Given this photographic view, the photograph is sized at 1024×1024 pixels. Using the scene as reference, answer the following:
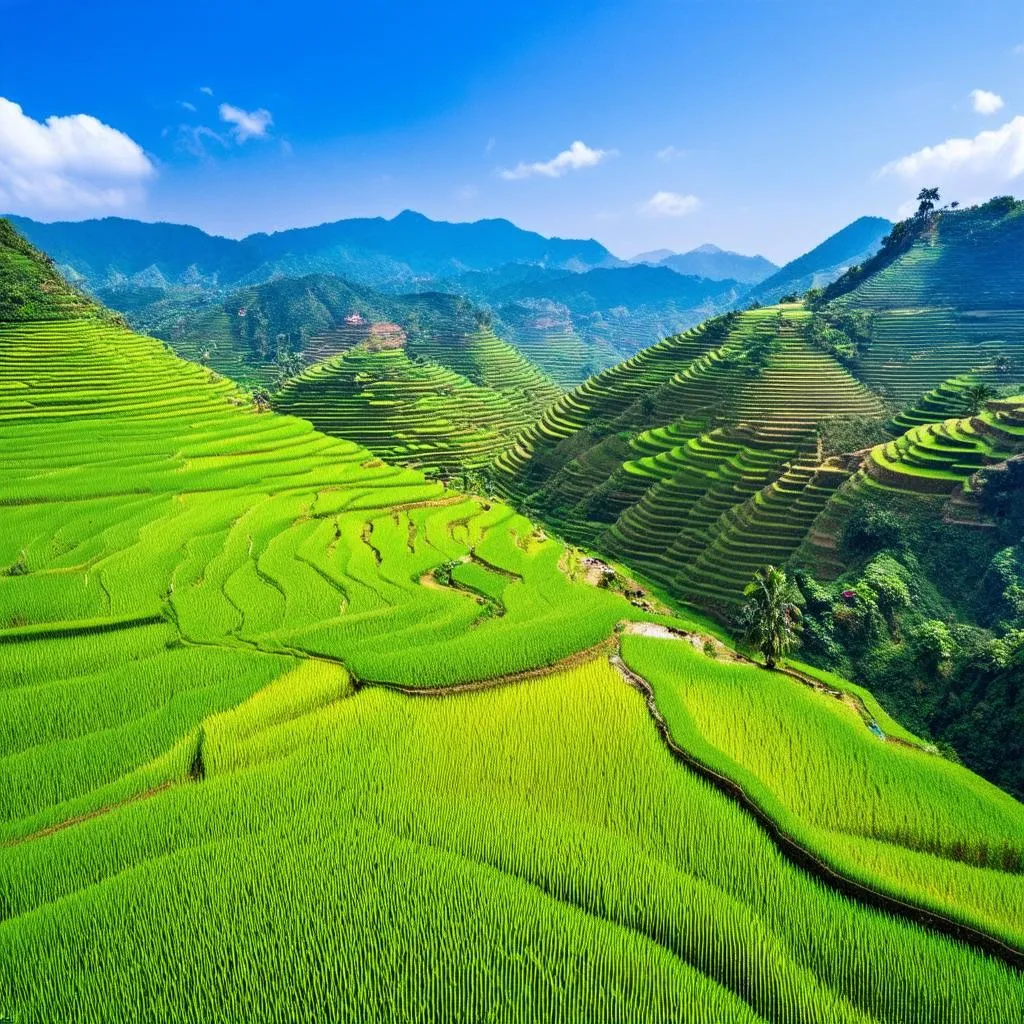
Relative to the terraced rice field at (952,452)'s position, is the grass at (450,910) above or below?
below

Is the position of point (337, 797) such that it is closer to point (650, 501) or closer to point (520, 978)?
point (520, 978)

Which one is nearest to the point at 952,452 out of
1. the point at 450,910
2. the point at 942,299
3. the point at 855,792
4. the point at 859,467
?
the point at 859,467

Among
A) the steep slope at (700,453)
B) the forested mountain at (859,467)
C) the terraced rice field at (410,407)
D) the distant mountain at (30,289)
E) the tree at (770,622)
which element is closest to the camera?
the tree at (770,622)

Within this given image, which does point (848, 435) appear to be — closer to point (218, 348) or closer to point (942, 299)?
point (942, 299)

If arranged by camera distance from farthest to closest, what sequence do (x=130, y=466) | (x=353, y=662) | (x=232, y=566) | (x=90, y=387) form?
(x=90, y=387)
(x=130, y=466)
(x=232, y=566)
(x=353, y=662)

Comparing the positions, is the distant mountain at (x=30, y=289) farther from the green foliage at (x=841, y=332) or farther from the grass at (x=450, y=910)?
the green foliage at (x=841, y=332)

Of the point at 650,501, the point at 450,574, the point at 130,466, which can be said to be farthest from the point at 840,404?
the point at 130,466

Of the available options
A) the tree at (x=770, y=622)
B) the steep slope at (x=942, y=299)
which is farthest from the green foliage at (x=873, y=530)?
the steep slope at (x=942, y=299)

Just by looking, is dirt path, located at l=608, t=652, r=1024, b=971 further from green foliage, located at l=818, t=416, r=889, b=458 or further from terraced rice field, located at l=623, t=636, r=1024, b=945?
green foliage, located at l=818, t=416, r=889, b=458
